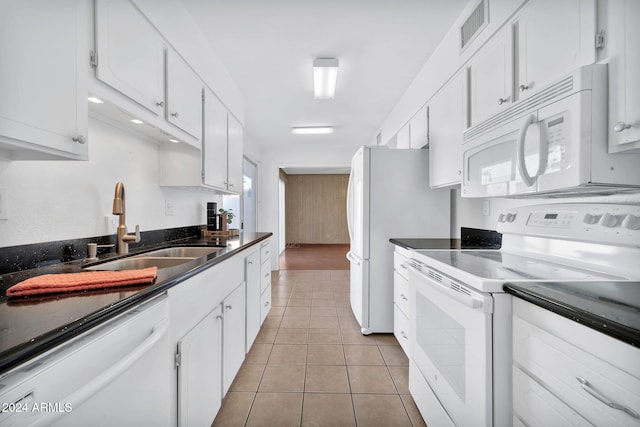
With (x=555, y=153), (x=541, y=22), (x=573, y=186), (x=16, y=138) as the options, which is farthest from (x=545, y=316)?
(x=16, y=138)

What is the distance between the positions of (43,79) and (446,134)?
227cm

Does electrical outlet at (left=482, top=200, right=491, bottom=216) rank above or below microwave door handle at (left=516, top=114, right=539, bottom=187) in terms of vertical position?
below

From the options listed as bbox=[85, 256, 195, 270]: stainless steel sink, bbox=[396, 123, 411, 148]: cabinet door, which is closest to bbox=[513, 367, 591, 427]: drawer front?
bbox=[85, 256, 195, 270]: stainless steel sink

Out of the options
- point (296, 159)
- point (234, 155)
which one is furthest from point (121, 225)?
point (296, 159)

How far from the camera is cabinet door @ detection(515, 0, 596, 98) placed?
3.35 feet

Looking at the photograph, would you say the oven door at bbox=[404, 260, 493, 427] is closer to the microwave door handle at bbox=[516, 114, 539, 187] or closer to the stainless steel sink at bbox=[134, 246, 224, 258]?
the microwave door handle at bbox=[516, 114, 539, 187]

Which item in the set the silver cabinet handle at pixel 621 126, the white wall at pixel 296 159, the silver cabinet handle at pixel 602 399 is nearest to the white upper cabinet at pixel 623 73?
the silver cabinet handle at pixel 621 126

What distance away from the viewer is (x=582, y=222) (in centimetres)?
111

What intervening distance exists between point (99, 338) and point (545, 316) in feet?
3.99

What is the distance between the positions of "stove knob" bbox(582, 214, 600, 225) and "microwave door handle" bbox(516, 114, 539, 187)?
0.22 m

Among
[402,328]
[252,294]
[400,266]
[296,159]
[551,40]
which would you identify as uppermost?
[296,159]

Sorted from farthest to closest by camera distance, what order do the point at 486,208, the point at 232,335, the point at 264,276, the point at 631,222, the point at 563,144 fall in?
the point at 264,276 → the point at 486,208 → the point at 232,335 → the point at 563,144 → the point at 631,222

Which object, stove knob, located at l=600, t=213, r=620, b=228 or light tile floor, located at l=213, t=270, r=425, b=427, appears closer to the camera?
stove knob, located at l=600, t=213, r=620, b=228

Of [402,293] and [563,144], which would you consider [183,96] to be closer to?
[563,144]
